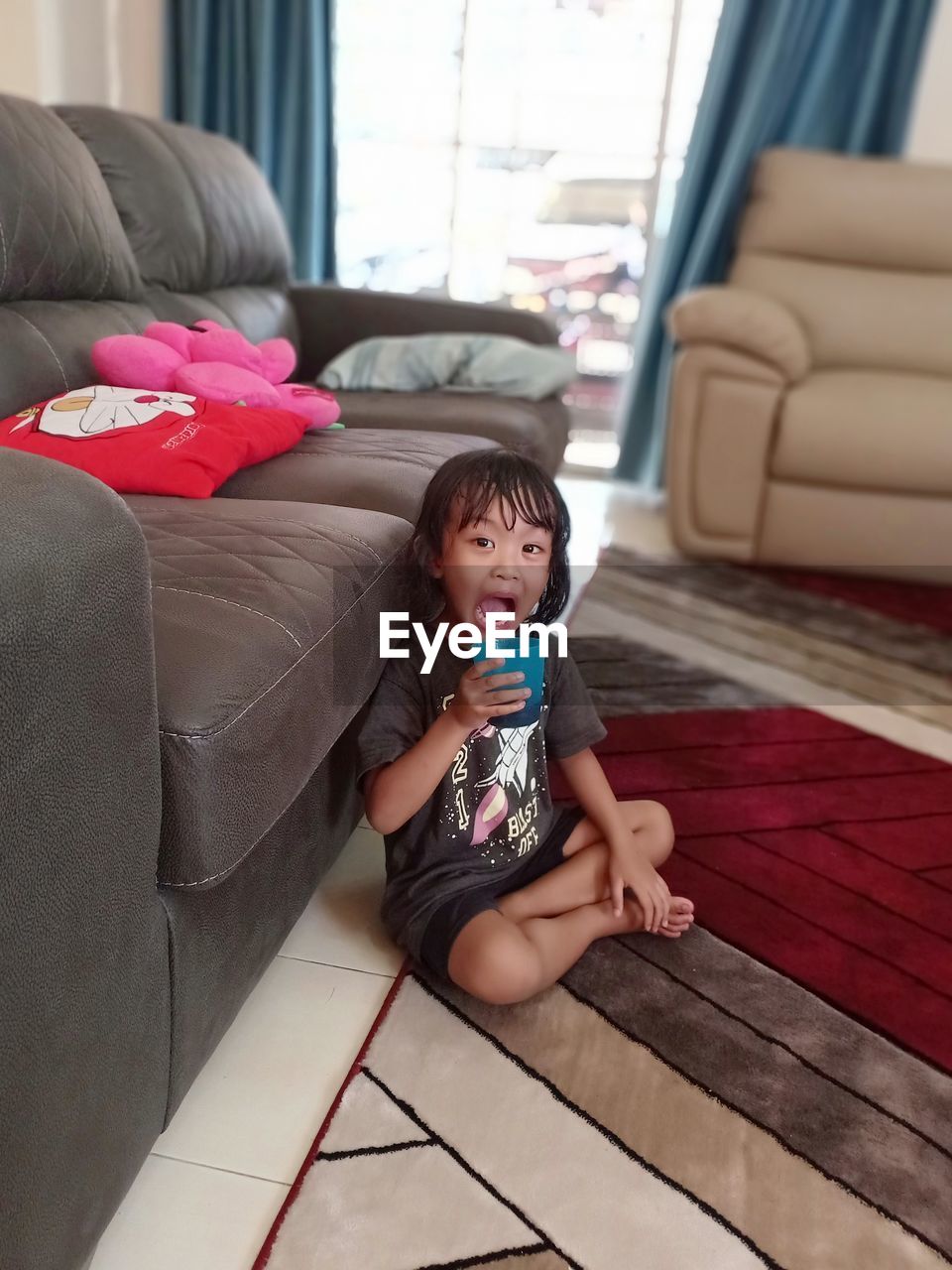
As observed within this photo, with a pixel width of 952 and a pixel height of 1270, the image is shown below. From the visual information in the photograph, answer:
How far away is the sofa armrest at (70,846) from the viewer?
66cm

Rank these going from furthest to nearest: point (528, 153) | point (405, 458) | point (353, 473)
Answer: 1. point (528, 153)
2. point (405, 458)
3. point (353, 473)

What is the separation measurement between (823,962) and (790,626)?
1250mm

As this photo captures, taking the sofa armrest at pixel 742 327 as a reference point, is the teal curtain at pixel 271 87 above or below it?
above

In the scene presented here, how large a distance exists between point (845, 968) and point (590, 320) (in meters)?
2.99

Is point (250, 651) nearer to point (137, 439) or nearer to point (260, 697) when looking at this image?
point (260, 697)

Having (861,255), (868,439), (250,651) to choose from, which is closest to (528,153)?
(861,255)

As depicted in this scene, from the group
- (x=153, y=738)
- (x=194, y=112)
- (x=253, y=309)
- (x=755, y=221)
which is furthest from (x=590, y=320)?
(x=153, y=738)

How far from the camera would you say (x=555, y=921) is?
126 cm

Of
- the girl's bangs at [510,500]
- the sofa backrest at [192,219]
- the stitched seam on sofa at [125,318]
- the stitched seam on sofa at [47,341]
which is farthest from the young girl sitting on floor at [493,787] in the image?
the sofa backrest at [192,219]

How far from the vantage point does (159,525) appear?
49.1 inches

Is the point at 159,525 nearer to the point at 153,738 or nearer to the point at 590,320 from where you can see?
the point at 153,738

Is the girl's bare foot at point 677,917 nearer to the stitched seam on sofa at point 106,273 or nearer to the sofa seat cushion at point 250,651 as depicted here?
the sofa seat cushion at point 250,651

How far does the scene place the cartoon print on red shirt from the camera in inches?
56.4

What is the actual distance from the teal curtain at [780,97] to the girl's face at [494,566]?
8.04ft
